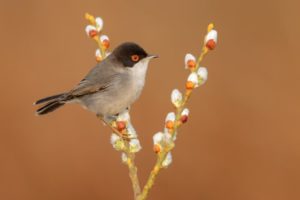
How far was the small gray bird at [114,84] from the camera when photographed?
3.88 metres

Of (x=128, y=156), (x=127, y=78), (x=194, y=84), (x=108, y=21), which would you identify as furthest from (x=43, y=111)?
(x=108, y=21)

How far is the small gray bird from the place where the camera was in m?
3.88

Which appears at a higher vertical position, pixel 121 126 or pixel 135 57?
pixel 135 57

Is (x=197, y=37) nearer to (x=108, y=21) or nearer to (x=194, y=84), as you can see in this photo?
(x=108, y=21)

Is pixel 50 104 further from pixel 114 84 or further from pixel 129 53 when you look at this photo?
pixel 129 53

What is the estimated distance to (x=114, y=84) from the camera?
4.09 meters

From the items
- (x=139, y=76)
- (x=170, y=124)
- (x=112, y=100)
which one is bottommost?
(x=170, y=124)

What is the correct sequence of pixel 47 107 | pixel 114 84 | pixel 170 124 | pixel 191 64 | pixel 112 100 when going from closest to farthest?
pixel 170 124 < pixel 191 64 < pixel 47 107 < pixel 112 100 < pixel 114 84

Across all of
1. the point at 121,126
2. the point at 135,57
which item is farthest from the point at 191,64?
the point at 135,57

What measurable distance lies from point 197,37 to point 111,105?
2384 millimetres

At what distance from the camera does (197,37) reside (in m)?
6.02

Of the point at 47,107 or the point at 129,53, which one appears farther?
the point at 129,53

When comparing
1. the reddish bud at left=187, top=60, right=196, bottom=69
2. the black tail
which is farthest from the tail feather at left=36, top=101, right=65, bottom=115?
the reddish bud at left=187, top=60, right=196, bottom=69

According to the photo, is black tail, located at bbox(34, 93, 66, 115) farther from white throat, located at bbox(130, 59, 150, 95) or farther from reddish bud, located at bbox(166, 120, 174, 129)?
reddish bud, located at bbox(166, 120, 174, 129)
